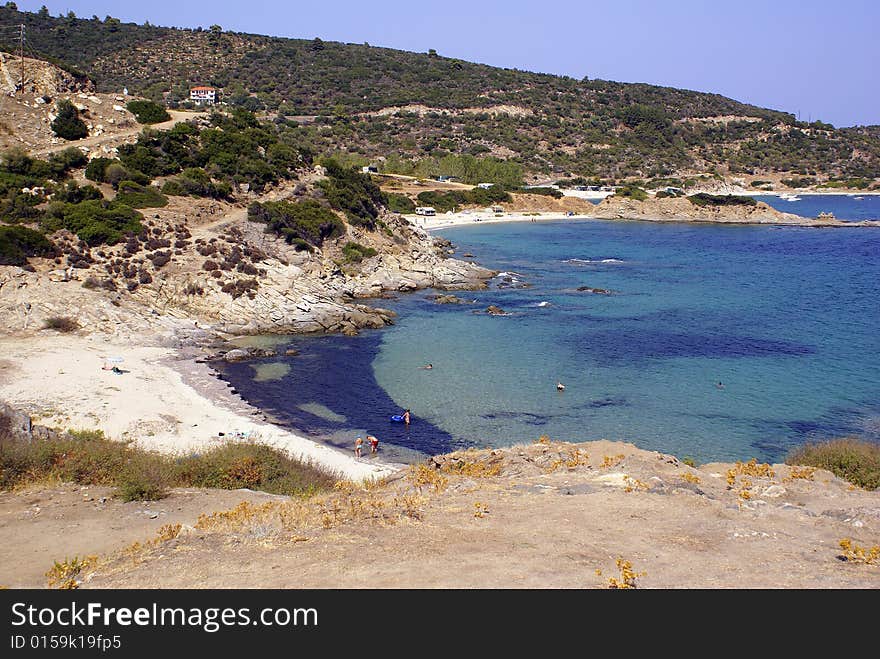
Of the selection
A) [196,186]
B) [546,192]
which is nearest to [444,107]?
→ [546,192]

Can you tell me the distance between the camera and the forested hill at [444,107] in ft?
438

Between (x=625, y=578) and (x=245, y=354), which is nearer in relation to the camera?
(x=625, y=578)

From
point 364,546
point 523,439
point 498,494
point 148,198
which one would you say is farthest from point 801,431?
point 148,198

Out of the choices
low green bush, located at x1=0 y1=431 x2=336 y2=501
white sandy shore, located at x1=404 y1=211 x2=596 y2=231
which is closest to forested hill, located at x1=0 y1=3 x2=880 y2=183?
white sandy shore, located at x1=404 y1=211 x2=596 y2=231

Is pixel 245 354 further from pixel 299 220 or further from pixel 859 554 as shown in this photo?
pixel 859 554

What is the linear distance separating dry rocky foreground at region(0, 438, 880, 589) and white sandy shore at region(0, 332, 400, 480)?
7342 mm

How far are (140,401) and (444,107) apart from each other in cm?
13591

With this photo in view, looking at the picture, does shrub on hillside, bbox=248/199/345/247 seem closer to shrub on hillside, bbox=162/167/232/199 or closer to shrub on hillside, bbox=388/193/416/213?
shrub on hillside, bbox=162/167/232/199

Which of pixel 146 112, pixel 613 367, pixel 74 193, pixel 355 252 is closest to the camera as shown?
pixel 613 367

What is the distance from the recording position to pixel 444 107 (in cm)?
15400

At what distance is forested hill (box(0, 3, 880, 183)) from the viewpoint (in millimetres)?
133375

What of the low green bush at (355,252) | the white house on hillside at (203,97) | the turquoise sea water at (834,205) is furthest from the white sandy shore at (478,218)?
the turquoise sea water at (834,205)

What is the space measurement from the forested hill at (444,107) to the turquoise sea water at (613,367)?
7411cm
